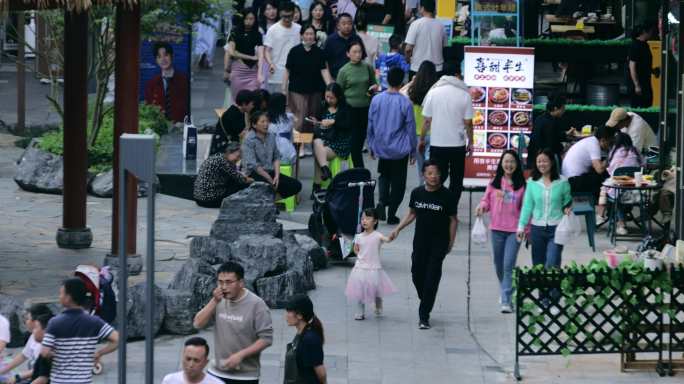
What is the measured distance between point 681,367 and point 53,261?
22.4 ft

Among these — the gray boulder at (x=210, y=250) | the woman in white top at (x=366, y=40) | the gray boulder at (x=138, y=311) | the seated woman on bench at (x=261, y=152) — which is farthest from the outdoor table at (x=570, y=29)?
the gray boulder at (x=138, y=311)

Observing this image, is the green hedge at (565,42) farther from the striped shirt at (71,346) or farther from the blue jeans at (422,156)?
the striped shirt at (71,346)

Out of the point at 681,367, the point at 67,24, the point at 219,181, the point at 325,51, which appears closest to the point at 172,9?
the point at 325,51

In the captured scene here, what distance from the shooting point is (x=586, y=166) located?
1975 cm

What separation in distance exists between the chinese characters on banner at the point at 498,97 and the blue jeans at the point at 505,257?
565cm

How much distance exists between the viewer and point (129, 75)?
15.7 m

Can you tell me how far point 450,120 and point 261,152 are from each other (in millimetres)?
2363

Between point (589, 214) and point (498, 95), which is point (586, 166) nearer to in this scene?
point (589, 214)

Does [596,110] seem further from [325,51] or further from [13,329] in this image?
[13,329]

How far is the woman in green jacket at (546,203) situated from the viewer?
51.6ft

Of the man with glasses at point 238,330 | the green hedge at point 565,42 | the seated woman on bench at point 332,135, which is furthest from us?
the green hedge at point 565,42

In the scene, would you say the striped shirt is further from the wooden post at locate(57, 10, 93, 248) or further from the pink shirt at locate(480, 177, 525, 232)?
the wooden post at locate(57, 10, 93, 248)

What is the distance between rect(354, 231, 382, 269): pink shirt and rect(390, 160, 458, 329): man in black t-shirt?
7.5 inches

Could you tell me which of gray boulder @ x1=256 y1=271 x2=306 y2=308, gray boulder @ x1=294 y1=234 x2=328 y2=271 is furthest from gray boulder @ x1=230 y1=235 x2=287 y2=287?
gray boulder @ x1=294 y1=234 x2=328 y2=271
